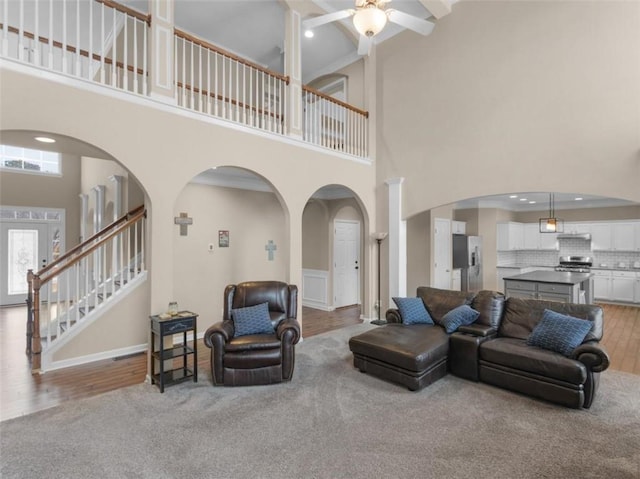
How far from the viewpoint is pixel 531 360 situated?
3.27 meters

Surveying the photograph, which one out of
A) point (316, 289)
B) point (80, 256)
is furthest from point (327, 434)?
point (316, 289)

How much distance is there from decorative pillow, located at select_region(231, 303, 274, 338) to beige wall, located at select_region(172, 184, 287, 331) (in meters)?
1.41

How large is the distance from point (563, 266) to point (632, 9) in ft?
22.4

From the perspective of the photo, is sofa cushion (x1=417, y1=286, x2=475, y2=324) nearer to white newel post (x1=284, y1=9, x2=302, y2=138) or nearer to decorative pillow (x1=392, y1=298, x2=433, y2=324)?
decorative pillow (x1=392, y1=298, x2=433, y2=324)

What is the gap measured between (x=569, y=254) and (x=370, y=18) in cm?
937

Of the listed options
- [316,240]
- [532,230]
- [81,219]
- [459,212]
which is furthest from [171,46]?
[532,230]

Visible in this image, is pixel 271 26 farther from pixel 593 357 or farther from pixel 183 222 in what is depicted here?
pixel 593 357

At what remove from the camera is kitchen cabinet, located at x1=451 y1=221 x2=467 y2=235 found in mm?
8623

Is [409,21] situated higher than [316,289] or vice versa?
[409,21]

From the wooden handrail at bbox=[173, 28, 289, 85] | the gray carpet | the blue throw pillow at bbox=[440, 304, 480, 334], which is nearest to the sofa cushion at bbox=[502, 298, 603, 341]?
the blue throw pillow at bbox=[440, 304, 480, 334]

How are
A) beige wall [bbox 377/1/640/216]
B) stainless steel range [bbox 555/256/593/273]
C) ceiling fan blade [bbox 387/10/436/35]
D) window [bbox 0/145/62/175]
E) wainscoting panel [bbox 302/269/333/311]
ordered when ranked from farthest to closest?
stainless steel range [bbox 555/256/593/273]
window [bbox 0/145/62/175]
wainscoting panel [bbox 302/269/333/311]
beige wall [bbox 377/1/640/216]
ceiling fan blade [bbox 387/10/436/35]

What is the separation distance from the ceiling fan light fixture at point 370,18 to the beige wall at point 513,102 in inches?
117

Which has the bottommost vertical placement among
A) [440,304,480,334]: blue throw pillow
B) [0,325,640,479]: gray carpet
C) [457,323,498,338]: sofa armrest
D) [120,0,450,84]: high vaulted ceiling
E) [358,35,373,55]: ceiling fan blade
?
[0,325,640,479]: gray carpet

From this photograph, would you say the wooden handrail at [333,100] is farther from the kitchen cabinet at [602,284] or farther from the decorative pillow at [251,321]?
the kitchen cabinet at [602,284]
